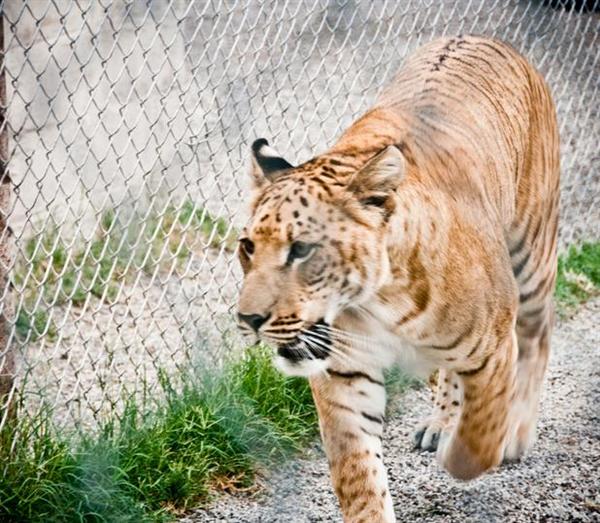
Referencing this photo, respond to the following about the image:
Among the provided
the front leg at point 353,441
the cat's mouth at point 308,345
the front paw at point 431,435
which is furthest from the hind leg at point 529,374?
the cat's mouth at point 308,345

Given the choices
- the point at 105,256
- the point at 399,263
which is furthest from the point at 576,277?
the point at 399,263

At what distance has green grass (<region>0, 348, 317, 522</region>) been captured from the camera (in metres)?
3.29

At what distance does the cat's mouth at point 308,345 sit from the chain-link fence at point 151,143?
930 millimetres

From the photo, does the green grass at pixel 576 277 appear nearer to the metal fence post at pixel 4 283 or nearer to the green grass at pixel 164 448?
the green grass at pixel 164 448

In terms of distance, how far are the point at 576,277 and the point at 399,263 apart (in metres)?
2.63

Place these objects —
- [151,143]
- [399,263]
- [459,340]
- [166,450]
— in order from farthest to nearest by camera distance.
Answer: [151,143]
[166,450]
[459,340]
[399,263]

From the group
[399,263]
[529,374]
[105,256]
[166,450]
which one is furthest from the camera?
[105,256]

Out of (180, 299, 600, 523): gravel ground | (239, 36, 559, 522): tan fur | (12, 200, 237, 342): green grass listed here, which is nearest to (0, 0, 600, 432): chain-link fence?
(12, 200, 237, 342): green grass

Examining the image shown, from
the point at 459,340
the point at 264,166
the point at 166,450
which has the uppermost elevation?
the point at 264,166

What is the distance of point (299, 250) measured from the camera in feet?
9.02

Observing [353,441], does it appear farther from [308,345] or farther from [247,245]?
[247,245]

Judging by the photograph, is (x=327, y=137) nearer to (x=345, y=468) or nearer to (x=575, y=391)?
(x=575, y=391)

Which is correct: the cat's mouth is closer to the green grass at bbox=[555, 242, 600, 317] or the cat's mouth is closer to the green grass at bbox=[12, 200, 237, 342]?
the green grass at bbox=[12, 200, 237, 342]

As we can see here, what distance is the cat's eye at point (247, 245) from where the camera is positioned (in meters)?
2.76
